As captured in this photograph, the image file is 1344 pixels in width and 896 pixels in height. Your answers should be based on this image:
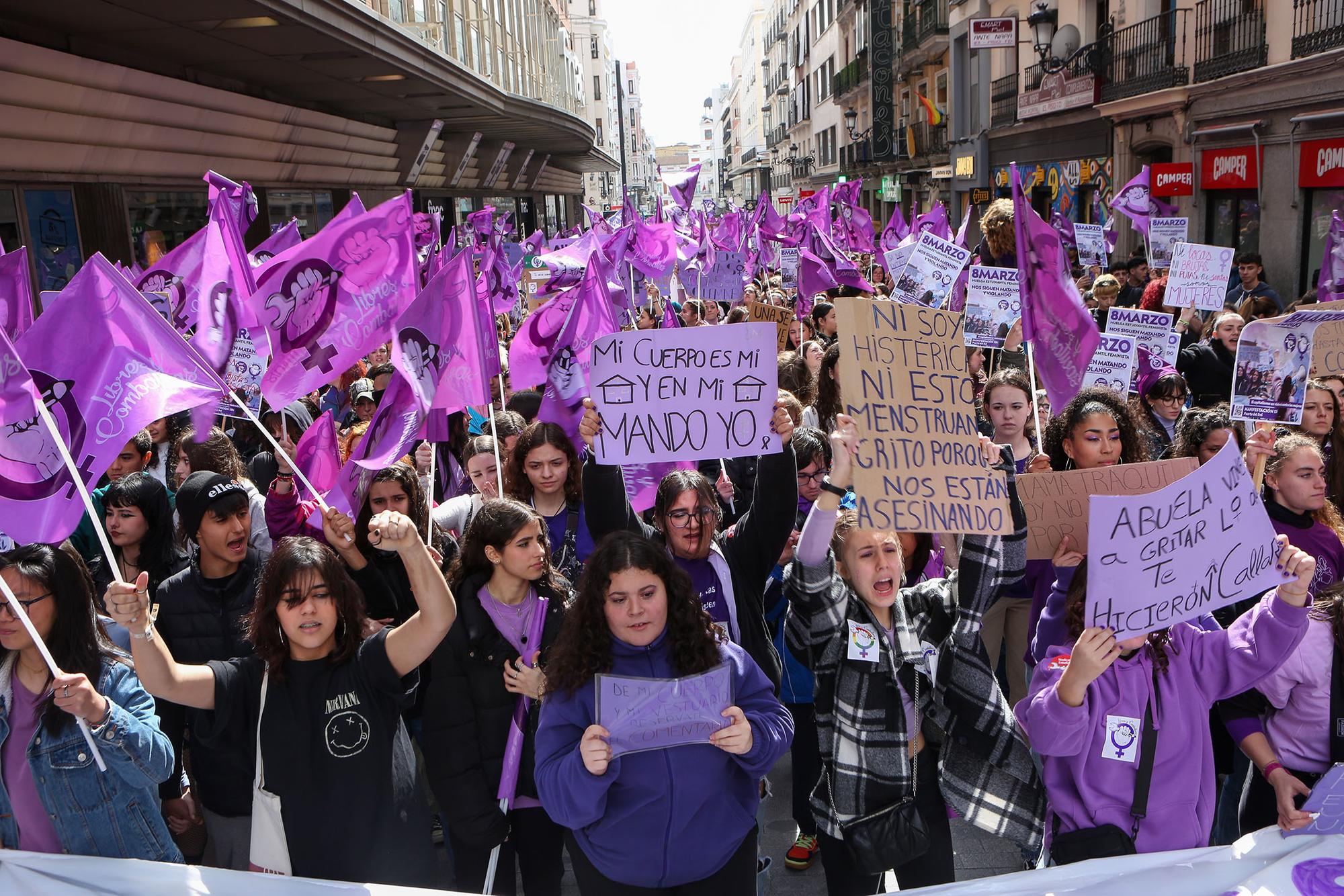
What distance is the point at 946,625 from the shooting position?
3188 millimetres

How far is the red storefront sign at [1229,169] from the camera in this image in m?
15.2

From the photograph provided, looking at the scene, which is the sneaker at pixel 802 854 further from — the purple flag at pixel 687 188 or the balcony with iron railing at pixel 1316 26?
the purple flag at pixel 687 188

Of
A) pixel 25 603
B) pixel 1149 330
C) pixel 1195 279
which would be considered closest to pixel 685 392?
pixel 25 603

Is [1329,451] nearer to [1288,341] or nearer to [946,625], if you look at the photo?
[1288,341]

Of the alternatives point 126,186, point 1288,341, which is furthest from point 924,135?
point 1288,341

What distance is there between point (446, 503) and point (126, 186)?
8.81 metres

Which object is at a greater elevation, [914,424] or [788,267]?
[788,267]

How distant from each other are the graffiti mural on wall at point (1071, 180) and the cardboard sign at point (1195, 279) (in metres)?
11.4

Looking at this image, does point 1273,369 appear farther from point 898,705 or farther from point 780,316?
point 780,316

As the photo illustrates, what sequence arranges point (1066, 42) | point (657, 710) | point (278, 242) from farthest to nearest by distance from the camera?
1. point (1066, 42)
2. point (278, 242)
3. point (657, 710)

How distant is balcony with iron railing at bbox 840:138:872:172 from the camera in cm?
4147

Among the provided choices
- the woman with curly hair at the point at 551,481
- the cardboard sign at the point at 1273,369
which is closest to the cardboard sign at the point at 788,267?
the cardboard sign at the point at 1273,369

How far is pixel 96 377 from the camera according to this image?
3.46m

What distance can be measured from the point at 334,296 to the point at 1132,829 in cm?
381
